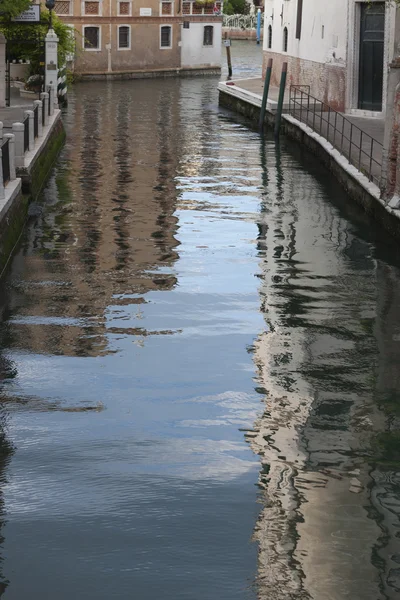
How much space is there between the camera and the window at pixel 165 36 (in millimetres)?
59206

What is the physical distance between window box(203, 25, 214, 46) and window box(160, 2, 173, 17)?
8.70 ft

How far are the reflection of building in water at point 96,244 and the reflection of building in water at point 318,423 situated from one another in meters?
1.64

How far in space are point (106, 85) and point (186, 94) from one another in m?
5.69

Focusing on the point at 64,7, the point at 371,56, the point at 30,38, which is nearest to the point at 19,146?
the point at 371,56

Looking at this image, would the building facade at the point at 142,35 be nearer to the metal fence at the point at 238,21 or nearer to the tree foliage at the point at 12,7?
the tree foliage at the point at 12,7

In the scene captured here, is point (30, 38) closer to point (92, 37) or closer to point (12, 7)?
point (12, 7)

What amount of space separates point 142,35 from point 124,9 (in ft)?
5.08

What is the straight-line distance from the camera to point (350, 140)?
882 inches

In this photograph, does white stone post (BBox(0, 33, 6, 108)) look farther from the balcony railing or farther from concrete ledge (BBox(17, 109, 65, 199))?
the balcony railing

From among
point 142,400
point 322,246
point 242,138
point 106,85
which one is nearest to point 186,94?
point 106,85

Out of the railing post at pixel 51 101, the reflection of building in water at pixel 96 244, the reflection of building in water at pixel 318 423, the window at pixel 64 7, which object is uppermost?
the window at pixel 64 7

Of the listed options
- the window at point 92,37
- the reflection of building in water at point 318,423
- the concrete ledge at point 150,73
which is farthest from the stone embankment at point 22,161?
the window at point 92,37

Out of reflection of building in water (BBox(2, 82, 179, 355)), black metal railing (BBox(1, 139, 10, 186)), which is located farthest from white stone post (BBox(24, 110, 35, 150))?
black metal railing (BBox(1, 139, 10, 186))

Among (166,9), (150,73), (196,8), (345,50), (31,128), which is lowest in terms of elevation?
(31,128)
